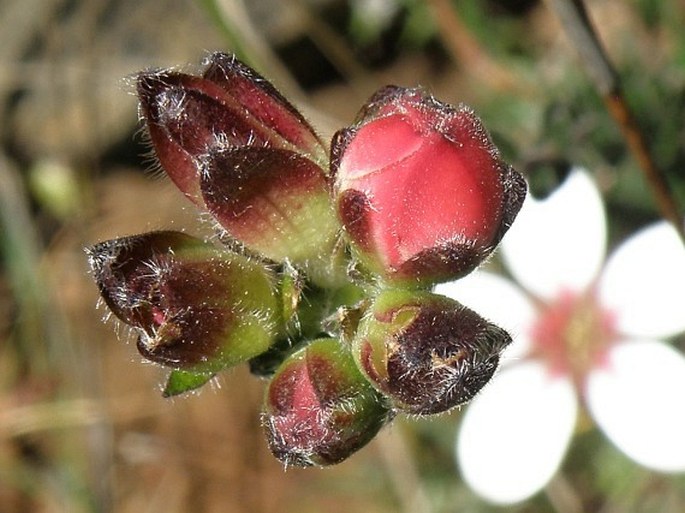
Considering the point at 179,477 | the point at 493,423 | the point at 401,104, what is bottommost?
the point at 179,477

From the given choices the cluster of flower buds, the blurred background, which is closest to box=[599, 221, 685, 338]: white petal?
the blurred background

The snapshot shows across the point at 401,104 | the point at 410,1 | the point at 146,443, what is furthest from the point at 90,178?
the point at 401,104

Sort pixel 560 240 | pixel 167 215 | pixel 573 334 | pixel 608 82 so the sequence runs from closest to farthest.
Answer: pixel 608 82
pixel 560 240
pixel 573 334
pixel 167 215

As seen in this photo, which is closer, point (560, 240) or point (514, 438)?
point (514, 438)

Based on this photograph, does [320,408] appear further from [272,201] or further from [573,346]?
[573,346]

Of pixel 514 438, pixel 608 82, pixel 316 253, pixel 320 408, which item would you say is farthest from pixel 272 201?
pixel 514 438

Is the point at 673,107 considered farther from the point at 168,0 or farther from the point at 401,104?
the point at 168,0

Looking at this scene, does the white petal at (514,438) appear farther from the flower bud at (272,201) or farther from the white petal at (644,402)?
the flower bud at (272,201)
